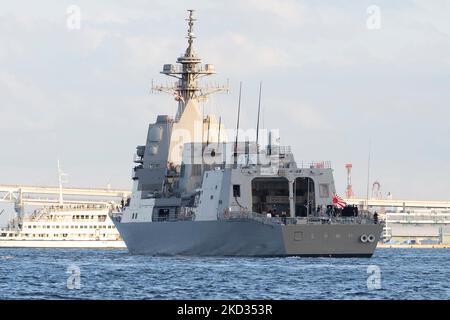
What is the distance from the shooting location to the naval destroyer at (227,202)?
218ft

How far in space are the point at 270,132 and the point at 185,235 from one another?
7.51 meters

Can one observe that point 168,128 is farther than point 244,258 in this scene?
Yes

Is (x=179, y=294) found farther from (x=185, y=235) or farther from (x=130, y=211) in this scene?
(x=130, y=211)

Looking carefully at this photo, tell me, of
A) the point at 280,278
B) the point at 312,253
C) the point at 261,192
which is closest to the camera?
the point at 280,278

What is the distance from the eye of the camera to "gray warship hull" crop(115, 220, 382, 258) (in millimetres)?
65562

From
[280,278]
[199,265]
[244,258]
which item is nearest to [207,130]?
[244,258]

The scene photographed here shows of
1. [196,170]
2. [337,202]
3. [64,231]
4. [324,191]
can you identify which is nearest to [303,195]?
[324,191]

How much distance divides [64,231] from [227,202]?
63.7 meters

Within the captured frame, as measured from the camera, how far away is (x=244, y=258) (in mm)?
67562

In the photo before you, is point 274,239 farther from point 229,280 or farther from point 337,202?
point 229,280

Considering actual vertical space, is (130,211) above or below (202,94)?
below

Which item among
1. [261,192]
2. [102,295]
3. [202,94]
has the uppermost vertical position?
[202,94]

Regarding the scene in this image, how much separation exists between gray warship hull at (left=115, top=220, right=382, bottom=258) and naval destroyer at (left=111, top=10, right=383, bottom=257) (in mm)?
49

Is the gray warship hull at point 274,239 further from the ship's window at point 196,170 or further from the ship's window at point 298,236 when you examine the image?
the ship's window at point 196,170
